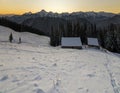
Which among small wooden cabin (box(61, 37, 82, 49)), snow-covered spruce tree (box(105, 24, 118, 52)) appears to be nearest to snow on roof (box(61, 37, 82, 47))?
small wooden cabin (box(61, 37, 82, 49))

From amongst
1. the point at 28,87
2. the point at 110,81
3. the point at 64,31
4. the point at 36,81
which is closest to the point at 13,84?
the point at 28,87

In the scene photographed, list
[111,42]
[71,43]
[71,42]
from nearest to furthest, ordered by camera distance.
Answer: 1. [71,43]
2. [71,42]
3. [111,42]

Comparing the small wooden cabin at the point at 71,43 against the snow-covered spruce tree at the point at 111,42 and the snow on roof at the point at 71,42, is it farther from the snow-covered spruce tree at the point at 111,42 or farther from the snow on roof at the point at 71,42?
the snow-covered spruce tree at the point at 111,42

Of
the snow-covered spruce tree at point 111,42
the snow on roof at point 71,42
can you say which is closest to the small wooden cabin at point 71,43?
the snow on roof at point 71,42

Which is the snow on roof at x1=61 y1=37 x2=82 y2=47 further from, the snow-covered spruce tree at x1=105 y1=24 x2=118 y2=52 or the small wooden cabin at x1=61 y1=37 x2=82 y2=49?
the snow-covered spruce tree at x1=105 y1=24 x2=118 y2=52

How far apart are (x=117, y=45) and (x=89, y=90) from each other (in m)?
72.0

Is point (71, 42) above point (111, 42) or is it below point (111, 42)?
above

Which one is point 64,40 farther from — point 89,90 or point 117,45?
point 89,90

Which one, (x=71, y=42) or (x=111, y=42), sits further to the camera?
(x=111, y=42)

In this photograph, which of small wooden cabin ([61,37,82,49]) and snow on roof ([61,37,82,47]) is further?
snow on roof ([61,37,82,47])

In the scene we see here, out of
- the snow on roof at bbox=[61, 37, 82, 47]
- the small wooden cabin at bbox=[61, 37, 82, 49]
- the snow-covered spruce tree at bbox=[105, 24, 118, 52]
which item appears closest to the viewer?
the small wooden cabin at bbox=[61, 37, 82, 49]

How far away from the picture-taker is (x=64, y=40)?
7906 cm

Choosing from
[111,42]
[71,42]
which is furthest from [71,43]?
[111,42]

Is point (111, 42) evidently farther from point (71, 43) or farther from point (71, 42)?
point (71, 43)
